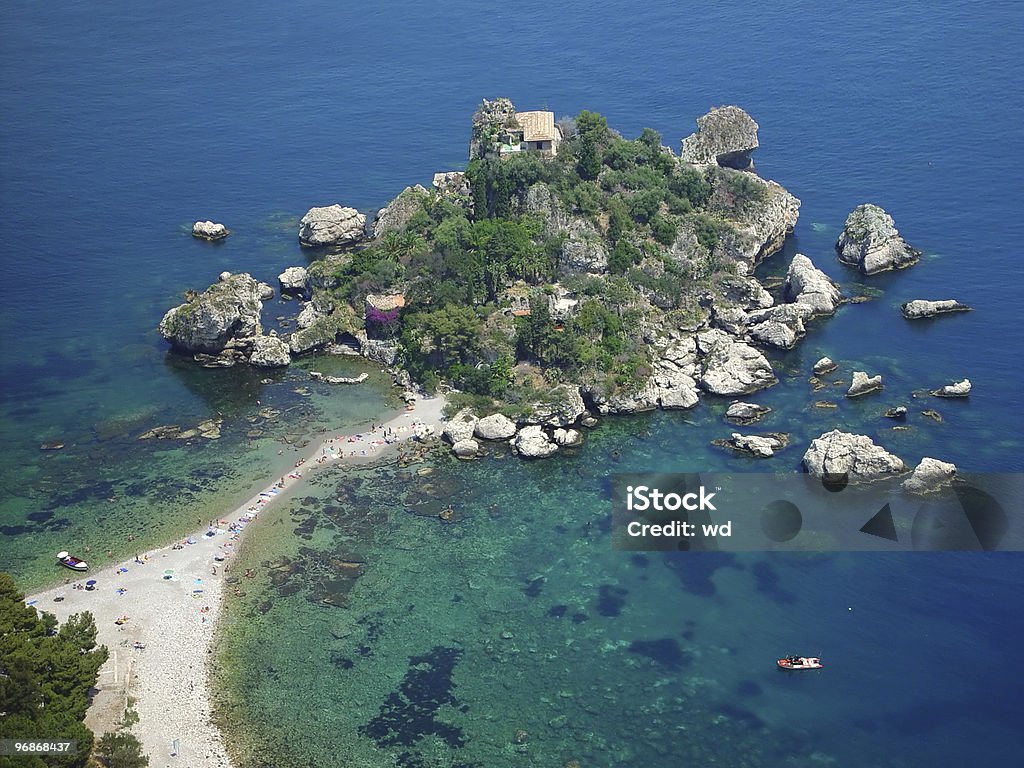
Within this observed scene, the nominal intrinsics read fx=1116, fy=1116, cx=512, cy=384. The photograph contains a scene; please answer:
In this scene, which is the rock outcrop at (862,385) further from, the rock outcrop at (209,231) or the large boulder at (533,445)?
the rock outcrop at (209,231)

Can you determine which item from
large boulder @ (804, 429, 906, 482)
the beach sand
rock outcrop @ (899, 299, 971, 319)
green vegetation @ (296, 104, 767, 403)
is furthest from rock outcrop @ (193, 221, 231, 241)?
large boulder @ (804, 429, 906, 482)

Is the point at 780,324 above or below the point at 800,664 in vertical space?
above

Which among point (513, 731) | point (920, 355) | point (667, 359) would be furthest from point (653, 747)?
point (920, 355)

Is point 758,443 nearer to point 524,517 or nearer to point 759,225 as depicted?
point 524,517

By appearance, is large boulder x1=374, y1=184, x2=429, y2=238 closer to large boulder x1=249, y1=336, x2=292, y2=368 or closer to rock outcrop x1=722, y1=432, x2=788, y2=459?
large boulder x1=249, y1=336, x2=292, y2=368

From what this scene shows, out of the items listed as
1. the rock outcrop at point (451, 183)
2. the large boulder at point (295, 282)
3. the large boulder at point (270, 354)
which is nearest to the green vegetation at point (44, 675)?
the large boulder at point (270, 354)

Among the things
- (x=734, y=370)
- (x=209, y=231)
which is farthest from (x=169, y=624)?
(x=209, y=231)
